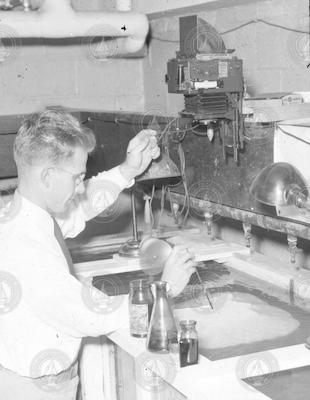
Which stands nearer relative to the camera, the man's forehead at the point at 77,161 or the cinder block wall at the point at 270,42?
the man's forehead at the point at 77,161

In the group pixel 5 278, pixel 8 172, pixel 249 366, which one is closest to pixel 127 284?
pixel 5 278

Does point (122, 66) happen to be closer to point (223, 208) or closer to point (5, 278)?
point (223, 208)

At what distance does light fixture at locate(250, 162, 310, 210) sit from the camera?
64.1 inches

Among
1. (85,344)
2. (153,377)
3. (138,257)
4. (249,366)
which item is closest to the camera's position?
(249,366)

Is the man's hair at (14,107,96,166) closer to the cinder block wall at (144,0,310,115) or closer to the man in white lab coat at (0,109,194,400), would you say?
the man in white lab coat at (0,109,194,400)

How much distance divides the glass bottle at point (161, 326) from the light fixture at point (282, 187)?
345mm

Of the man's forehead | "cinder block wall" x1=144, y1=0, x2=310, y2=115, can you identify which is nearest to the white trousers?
→ the man's forehead

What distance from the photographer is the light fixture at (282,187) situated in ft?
5.34

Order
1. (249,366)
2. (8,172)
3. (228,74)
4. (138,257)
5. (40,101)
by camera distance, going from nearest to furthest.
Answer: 1. (249,366)
2. (228,74)
3. (138,257)
4. (8,172)
5. (40,101)

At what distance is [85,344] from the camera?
2.07 metres

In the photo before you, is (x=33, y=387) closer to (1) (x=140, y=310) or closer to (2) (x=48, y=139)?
(1) (x=140, y=310)

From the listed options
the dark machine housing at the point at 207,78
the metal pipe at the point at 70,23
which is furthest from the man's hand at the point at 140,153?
the metal pipe at the point at 70,23

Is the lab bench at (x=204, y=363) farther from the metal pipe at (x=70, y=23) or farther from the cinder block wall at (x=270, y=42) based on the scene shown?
the metal pipe at (x=70, y=23)

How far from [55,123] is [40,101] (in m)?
1.86
